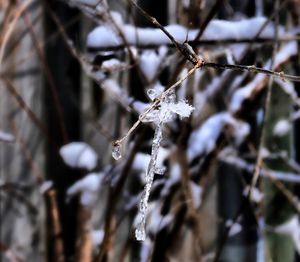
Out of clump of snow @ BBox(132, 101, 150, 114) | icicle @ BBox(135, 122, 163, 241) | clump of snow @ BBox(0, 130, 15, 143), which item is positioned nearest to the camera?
icicle @ BBox(135, 122, 163, 241)

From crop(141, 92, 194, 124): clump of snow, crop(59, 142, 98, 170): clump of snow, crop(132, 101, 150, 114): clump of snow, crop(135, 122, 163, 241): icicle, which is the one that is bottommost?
crop(135, 122, 163, 241): icicle

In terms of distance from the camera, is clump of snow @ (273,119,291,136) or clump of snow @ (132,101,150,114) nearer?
clump of snow @ (132,101,150,114)

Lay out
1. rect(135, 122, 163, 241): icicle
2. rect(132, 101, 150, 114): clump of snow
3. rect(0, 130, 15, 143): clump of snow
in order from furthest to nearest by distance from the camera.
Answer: rect(0, 130, 15, 143): clump of snow < rect(132, 101, 150, 114): clump of snow < rect(135, 122, 163, 241): icicle

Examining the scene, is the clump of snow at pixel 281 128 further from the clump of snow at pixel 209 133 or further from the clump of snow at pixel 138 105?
the clump of snow at pixel 138 105

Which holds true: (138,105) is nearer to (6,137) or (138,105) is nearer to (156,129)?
(6,137)

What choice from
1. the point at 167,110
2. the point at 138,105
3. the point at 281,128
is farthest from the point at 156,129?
the point at 281,128

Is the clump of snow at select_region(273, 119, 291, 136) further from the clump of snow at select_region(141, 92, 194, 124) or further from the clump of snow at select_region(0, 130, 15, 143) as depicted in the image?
the clump of snow at select_region(0, 130, 15, 143)

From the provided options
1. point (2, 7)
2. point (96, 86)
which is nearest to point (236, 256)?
point (96, 86)

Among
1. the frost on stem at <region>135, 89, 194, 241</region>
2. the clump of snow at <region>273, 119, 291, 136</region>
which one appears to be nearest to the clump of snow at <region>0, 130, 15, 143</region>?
the frost on stem at <region>135, 89, 194, 241</region>
